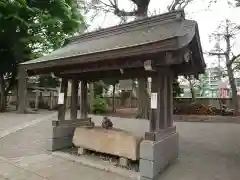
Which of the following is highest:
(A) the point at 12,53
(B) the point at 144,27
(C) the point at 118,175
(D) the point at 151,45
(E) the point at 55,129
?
(A) the point at 12,53

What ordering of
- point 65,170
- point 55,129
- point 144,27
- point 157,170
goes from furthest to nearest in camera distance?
point 55,129 → point 144,27 → point 65,170 → point 157,170

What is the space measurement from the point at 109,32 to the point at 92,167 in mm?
3676

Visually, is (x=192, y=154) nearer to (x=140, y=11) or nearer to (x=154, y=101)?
(x=154, y=101)

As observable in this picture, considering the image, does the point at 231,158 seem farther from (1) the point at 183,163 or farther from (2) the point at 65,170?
(2) the point at 65,170

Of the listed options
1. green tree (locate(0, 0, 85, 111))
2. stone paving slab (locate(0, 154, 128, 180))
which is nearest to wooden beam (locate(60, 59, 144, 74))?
stone paving slab (locate(0, 154, 128, 180))

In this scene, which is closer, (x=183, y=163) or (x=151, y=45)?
(x=151, y=45)

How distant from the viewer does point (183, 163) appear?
6.01 meters

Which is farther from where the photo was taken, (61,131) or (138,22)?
(61,131)

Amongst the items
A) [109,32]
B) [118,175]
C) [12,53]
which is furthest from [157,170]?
[12,53]

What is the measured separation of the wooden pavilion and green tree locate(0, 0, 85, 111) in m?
11.4

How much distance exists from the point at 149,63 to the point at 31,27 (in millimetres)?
15470

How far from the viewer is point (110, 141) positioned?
226 inches

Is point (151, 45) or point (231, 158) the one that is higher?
point (151, 45)

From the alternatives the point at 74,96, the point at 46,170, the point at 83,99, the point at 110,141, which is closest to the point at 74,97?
the point at 74,96
